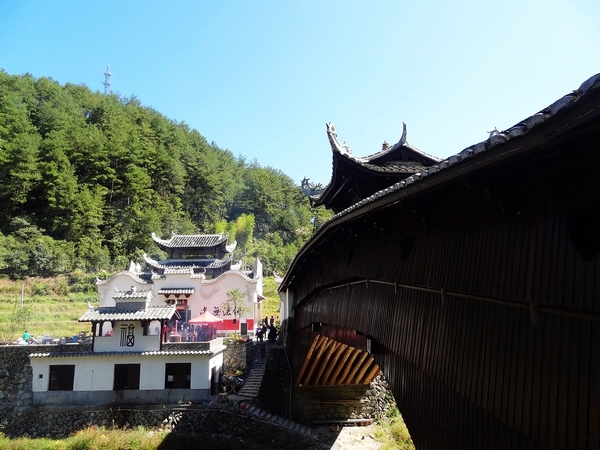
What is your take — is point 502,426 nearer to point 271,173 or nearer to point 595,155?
point 595,155

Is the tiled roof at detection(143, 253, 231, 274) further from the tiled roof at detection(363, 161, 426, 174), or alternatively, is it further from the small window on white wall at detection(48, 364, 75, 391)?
the tiled roof at detection(363, 161, 426, 174)

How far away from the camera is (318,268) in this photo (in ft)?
43.0

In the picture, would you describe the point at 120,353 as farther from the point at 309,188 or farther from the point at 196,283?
the point at 196,283

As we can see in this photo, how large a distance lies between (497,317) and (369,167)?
6.88 metres

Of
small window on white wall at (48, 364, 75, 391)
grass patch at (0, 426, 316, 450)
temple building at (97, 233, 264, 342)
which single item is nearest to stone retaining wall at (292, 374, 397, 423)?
grass patch at (0, 426, 316, 450)

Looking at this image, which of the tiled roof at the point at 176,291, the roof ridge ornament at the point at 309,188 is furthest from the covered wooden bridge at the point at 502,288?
the tiled roof at the point at 176,291

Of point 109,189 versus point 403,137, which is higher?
point 109,189

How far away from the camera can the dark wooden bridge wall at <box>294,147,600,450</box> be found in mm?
3295

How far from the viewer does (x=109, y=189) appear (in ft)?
180

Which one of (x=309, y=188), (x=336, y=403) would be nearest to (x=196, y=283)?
(x=336, y=403)

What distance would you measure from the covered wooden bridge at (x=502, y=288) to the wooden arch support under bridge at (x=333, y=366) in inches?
271

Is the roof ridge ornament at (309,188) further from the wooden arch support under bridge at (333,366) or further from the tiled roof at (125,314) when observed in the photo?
the tiled roof at (125,314)

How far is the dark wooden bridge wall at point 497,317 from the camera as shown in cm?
329

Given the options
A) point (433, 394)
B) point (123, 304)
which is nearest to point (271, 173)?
point (123, 304)
